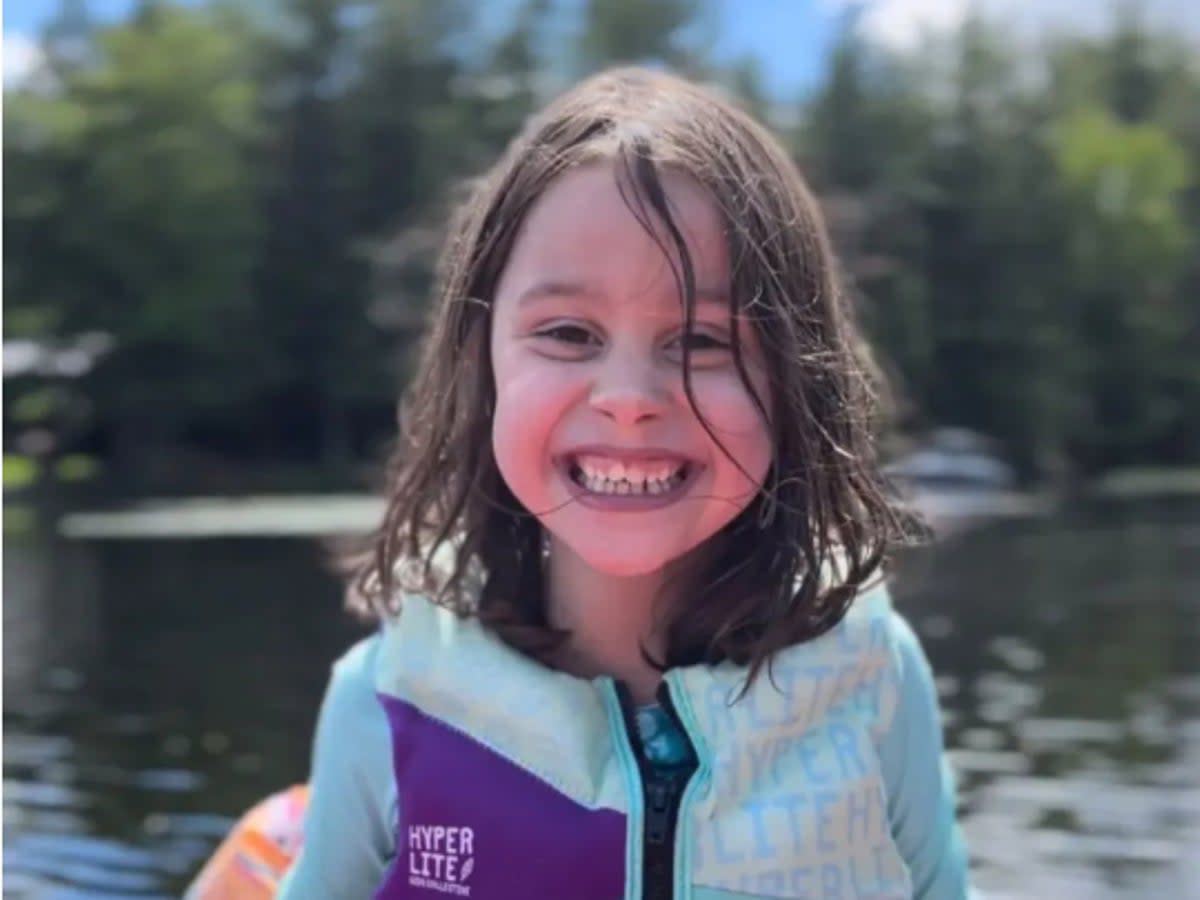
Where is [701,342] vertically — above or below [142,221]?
below

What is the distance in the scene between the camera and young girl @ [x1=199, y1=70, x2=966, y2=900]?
54.7 inches

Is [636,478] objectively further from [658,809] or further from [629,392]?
[658,809]

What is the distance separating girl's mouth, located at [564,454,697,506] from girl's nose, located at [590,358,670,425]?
0.04m

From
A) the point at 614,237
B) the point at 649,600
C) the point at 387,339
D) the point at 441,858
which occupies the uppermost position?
the point at 387,339

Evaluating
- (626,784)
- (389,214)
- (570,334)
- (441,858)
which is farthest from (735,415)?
(389,214)

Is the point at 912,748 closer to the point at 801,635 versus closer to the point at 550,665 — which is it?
the point at 801,635

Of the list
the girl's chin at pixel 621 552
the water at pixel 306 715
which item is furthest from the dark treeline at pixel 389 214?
the girl's chin at pixel 621 552

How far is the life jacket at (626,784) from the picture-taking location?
1378mm

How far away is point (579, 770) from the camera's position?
1.40 meters

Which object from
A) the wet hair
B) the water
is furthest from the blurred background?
the wet hair

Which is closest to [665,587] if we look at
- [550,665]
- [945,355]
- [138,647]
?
[550,665]

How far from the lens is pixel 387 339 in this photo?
35312 millimetres

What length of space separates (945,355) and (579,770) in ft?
133

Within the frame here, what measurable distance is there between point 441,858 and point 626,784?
155 mm
